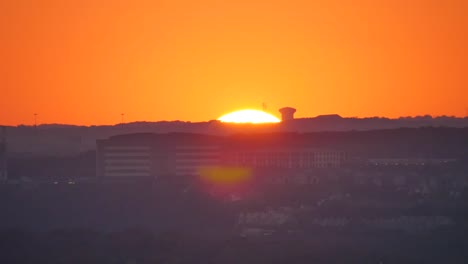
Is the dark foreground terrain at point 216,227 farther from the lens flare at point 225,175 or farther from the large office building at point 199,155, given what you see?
the large office building at point 199,155

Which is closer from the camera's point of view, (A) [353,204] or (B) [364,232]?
(B) [364,232]

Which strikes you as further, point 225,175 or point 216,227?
point 225,175

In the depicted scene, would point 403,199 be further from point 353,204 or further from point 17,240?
point 17,240

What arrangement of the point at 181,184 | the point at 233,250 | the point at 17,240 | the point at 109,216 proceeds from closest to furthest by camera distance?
the point at 233,250, the point at 17,240, the point at 109,216, the point at 181,184

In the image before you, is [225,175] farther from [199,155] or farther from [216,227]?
[216,227]

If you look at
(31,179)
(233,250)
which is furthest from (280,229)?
(31,179)

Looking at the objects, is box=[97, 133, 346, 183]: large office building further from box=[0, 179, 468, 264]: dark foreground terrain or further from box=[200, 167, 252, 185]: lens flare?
box=[0, 179, 468, 264]: dark foreground terrain

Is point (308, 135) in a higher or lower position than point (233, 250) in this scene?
higher

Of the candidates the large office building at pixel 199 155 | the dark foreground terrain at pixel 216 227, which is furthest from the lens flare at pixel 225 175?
the dark foreground terrain at pixel 216 227

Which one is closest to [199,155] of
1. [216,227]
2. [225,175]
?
[225,175]
